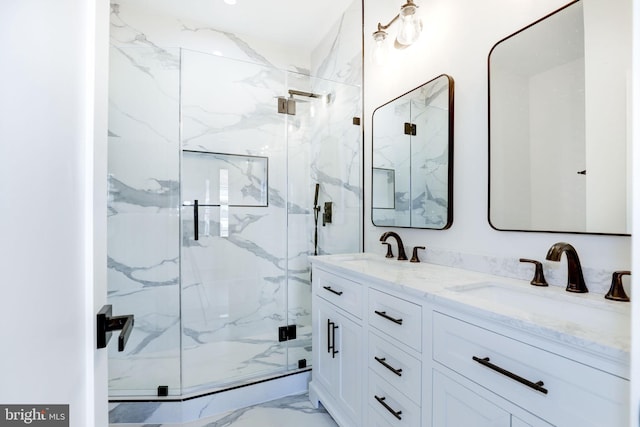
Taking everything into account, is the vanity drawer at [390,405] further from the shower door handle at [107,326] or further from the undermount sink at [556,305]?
Answer: the shower door handle at [107,326]

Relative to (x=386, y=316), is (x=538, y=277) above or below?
above

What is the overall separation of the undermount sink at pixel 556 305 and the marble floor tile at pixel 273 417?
1240mm

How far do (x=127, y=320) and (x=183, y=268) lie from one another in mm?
1931

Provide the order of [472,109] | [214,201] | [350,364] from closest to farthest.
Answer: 1. [472,109]
2. [350,364]
3. [214,201]

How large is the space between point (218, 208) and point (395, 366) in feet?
6.41

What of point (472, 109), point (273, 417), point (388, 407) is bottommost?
point (273, 417)

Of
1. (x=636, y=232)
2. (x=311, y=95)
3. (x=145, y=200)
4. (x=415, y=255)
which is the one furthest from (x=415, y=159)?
(x=145, y=200)

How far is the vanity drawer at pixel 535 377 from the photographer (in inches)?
24.8

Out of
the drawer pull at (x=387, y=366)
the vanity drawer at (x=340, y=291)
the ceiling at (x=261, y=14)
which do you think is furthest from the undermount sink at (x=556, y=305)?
the ceiling at (x=261, y=14)

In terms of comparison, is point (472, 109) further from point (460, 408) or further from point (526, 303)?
point (460, 408)

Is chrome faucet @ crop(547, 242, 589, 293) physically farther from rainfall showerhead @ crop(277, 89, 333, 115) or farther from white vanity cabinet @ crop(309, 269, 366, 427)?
rainfall showerhead @ crop(277, 89, 333, 115)

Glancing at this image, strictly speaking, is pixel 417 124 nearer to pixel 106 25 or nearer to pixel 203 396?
pixel 106 25

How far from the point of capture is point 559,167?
3.66ft

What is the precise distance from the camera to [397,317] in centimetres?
122
